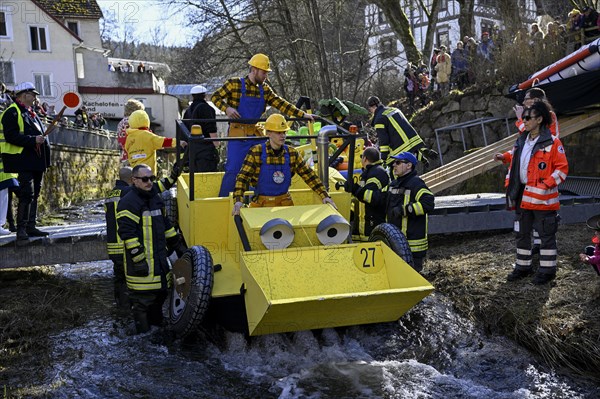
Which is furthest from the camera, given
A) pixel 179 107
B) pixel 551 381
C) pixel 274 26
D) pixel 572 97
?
pixel 179 107

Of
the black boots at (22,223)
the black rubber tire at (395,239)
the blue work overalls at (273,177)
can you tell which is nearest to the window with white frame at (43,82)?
the black boots at (22,223)

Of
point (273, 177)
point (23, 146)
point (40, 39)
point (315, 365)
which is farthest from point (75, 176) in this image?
point (40, 39)

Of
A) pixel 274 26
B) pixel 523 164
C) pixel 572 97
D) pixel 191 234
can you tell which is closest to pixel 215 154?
pixel 191 234

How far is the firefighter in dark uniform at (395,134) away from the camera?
9.07 m

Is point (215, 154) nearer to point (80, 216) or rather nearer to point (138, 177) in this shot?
point (138, 177)

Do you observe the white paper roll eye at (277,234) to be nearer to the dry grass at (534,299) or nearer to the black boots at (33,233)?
the dry grass at (534,299)

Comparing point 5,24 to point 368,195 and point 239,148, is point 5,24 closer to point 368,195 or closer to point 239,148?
point 239,148

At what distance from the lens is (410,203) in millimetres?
6914

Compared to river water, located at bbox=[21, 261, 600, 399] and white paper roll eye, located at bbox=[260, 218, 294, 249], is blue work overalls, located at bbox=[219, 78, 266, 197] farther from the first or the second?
river water, located at bbox=[21, 261, 600, 399]

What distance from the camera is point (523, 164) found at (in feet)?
22.6

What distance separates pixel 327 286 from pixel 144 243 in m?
1.81

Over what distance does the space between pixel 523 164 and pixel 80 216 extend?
11399 mm

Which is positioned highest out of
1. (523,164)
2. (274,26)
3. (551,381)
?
(274,26)

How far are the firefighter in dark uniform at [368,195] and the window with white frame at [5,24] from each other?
29.6 metres
